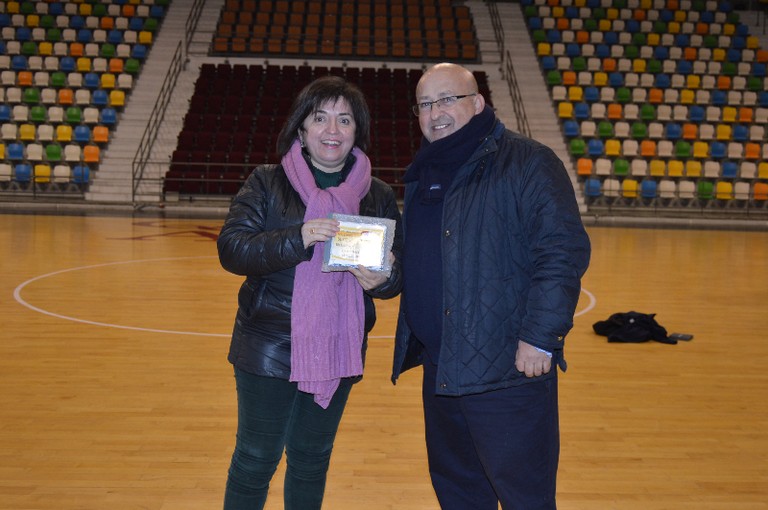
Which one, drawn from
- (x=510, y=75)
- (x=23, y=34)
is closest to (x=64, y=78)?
(x=23, y=34)

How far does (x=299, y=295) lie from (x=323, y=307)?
2.9 inches

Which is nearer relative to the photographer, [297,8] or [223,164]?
[223,164]

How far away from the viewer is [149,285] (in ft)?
24.9

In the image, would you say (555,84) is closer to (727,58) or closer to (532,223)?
(727,58)

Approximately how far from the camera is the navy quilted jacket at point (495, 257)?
2.17m

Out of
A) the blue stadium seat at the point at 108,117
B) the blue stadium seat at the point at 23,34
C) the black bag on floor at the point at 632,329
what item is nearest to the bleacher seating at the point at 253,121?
the blue stadium seat at the point at 108,117

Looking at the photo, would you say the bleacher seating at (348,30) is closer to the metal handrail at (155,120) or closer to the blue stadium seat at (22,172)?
the metal handrail at (155,120)

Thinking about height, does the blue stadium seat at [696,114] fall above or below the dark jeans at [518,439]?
above

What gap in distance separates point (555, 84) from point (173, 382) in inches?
598

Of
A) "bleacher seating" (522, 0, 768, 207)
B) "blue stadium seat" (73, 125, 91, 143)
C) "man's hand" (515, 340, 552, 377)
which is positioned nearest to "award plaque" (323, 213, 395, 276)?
"man's hand" (515, 340, 552, 377)

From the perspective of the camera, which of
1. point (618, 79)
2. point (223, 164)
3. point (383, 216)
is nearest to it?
point (383, 216)

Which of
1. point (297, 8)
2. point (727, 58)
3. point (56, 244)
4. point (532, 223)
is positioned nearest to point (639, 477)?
point (532, 223)

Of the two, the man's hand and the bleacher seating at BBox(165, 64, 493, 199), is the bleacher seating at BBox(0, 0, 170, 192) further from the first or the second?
the man's hand

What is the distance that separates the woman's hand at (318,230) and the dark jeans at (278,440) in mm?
423
